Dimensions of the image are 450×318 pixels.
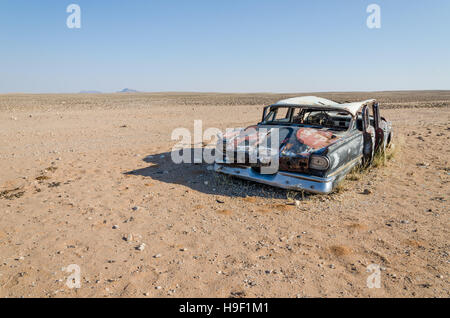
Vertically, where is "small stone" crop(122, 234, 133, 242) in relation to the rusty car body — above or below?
below

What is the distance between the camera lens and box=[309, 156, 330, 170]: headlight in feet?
14.2

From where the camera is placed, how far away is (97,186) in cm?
543

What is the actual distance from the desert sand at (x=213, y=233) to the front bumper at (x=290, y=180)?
0.22m

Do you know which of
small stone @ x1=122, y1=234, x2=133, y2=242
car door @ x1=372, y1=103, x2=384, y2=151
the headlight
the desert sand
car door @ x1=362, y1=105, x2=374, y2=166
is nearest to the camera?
the desert sand

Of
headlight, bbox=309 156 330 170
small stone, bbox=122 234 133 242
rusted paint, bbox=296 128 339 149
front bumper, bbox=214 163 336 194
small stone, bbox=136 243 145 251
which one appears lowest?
small stone, bbox=136 243 145 251

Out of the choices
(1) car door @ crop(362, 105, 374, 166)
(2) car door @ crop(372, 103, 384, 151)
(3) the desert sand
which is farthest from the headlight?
(2) car door @ crop(372, 103, 384, 151)

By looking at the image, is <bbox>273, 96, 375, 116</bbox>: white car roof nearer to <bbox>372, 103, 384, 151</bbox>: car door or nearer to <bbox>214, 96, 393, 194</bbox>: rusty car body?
<bbox>214, 96, 393, 194</bbox>: rusty car body

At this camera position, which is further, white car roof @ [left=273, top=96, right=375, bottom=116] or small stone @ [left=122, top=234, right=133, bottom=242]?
white car roof @ [left=273, top=96, right=375, bottom=116]

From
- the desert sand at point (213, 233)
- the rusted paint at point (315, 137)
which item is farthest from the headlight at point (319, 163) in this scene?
the desert sand at point (213, 233)

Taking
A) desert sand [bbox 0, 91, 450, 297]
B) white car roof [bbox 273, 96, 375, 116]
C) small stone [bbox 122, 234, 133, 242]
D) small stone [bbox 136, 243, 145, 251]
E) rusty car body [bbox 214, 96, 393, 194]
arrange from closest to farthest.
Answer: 1. desert sand [bbox 0, 91, 450, 297]
2. small stone [bbox 136, 243, 145, 251]
3. small stone [bbox 122, 234, 133, 242]
4. rusty car body [bbox 214, 96, 393, 194]
5. white car roof [bbox 273, 96, 375, 116]

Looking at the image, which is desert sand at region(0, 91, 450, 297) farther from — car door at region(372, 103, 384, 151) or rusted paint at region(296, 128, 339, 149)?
rusted paint at region(296, 128, 339, 149)
